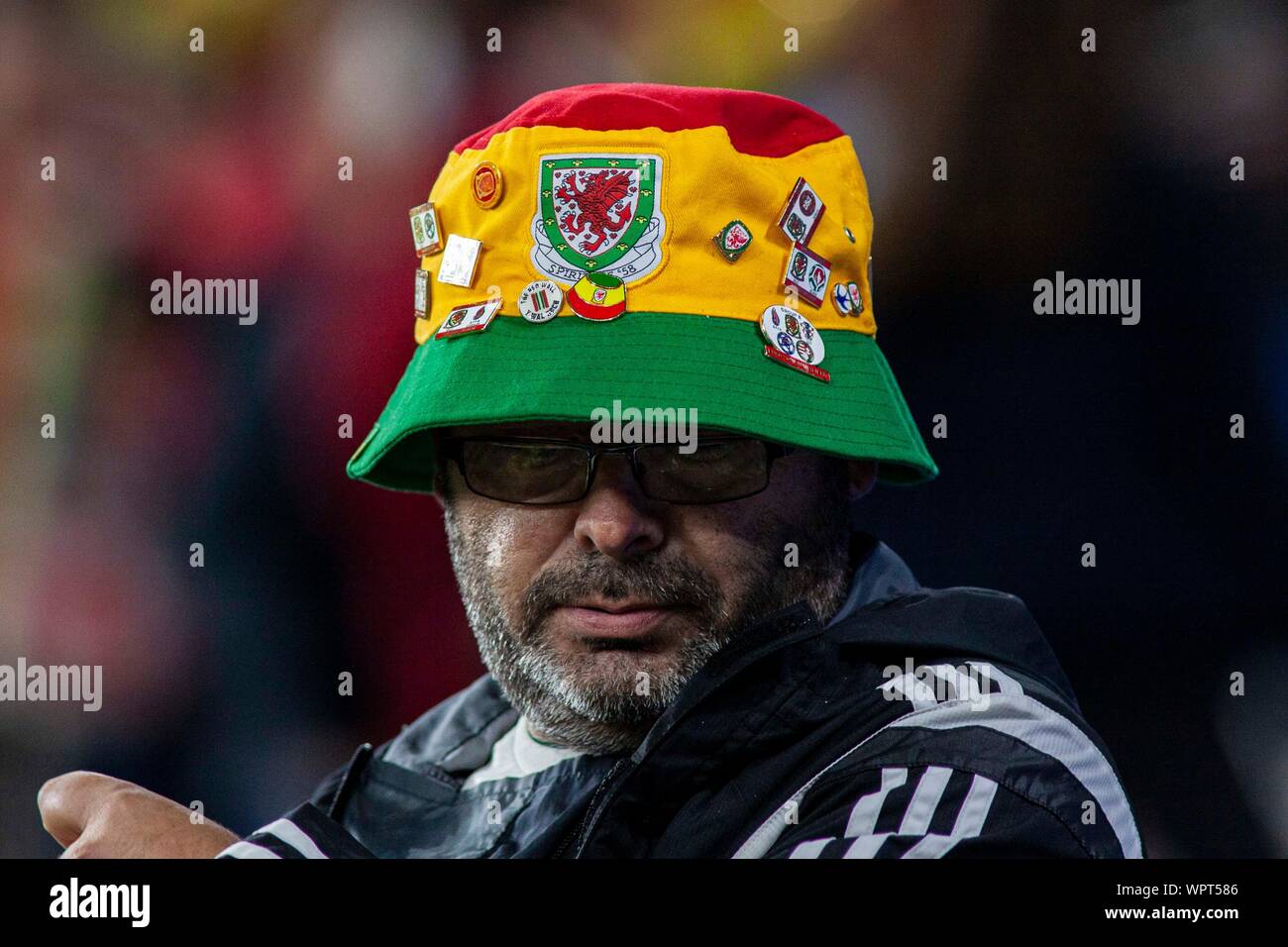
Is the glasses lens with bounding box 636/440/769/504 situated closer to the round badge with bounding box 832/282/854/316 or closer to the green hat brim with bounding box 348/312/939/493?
the green hat brim with bounding box 348/312/939/493

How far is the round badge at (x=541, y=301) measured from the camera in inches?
69.1

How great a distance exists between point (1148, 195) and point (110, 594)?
2389mm

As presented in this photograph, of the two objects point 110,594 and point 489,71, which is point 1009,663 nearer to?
point 489,71

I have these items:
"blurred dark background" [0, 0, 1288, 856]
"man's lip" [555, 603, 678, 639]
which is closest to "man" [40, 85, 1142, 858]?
"man's lip" [555, 603, 678, 639]

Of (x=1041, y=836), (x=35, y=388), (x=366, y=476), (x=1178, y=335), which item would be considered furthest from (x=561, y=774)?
(x=35, y=388)

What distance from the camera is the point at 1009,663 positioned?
1594 mm

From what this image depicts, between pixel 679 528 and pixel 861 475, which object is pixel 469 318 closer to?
pixel 679 528

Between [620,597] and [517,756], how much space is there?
49 cm

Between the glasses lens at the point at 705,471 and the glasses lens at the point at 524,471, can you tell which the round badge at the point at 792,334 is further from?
the glasses lens at the point at 524,471

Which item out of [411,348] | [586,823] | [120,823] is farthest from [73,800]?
[411,348]

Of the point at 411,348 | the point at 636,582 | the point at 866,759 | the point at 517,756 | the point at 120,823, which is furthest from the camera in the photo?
the point at 411,348

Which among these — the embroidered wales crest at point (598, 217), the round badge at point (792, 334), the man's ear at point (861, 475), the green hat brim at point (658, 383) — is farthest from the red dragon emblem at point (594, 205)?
the man's ear at point (861, 475)

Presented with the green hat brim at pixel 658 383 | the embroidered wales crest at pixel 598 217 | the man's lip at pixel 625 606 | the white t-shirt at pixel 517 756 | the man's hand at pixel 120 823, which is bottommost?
the white t-shirt at pixel 517 756

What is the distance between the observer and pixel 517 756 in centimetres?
206
